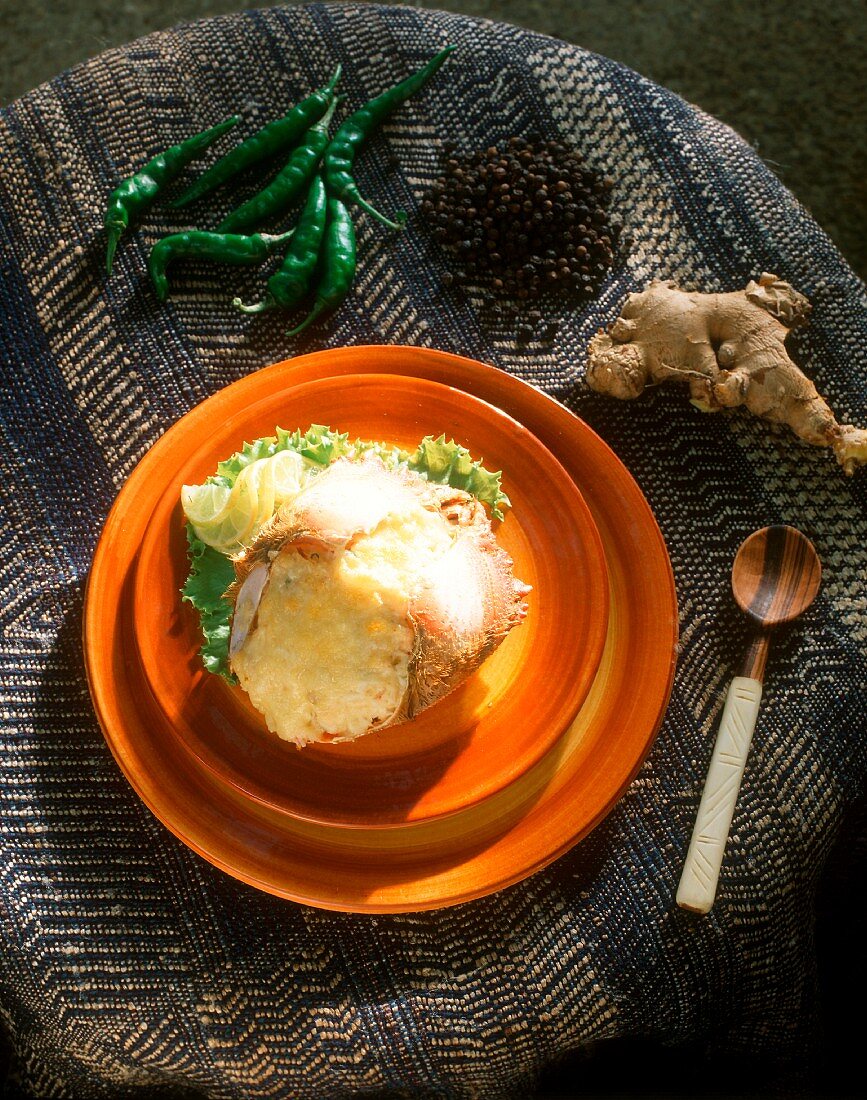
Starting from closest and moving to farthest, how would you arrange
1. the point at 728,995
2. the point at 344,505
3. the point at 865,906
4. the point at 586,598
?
the point at 344,505 → the point at 586,598 → the point at 728,995 → the point at 865,906

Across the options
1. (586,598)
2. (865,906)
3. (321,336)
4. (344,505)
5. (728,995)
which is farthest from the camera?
(865,906)

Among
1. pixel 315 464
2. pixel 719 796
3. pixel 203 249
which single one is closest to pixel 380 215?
pixel 203 249

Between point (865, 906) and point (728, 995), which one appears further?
point (865, 906)

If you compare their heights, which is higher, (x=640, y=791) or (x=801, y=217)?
(x=801, y=217)

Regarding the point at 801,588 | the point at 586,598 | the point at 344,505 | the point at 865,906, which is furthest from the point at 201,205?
the point at 865,906

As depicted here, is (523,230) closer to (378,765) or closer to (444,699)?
(444,699)

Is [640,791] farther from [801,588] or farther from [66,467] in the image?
[66,467]
